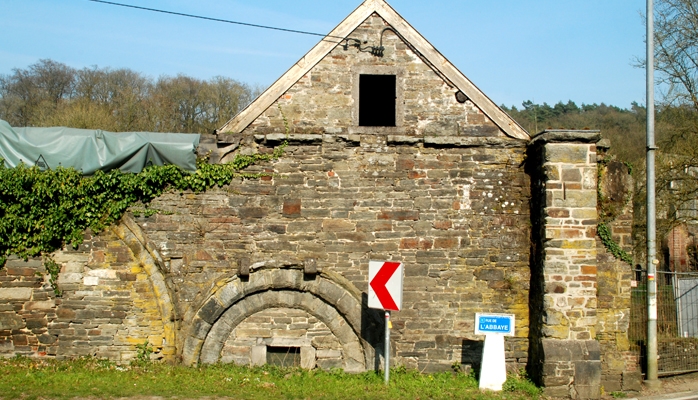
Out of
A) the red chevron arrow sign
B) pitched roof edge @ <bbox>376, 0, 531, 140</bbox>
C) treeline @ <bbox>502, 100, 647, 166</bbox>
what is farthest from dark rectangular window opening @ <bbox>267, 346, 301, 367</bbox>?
treeline @ <bbox>502, 100, 647, 166</bbox>

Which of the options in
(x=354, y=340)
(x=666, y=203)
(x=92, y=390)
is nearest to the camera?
(x=92, y=390)

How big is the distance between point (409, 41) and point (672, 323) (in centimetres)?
837

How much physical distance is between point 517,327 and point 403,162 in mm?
3333

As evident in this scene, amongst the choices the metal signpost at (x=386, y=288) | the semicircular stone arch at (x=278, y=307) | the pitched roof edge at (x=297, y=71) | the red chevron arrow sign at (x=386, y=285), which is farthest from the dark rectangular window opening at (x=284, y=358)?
the pitched roof edge at (x=297, y=71)

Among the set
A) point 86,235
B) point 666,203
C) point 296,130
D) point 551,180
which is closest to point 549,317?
point 551,180

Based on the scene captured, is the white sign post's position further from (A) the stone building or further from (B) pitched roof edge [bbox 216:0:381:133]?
(B) pitched roof edge [bbox 216:0:381:133]

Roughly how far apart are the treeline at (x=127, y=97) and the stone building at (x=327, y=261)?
59.3ft

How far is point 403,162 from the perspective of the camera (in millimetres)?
8992

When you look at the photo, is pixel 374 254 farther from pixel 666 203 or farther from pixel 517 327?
pixel 666 203

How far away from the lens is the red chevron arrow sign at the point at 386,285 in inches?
303

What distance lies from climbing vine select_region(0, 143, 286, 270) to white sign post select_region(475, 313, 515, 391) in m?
4.67

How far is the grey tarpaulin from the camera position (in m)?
8.82

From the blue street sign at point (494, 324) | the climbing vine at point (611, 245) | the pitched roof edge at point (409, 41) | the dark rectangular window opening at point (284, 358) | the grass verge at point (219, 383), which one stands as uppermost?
the pitched roof edge at point (409, 41)

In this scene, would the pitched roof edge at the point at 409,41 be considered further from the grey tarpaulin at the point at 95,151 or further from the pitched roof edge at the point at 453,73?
the grey tarpaulin at the point at 95,151
